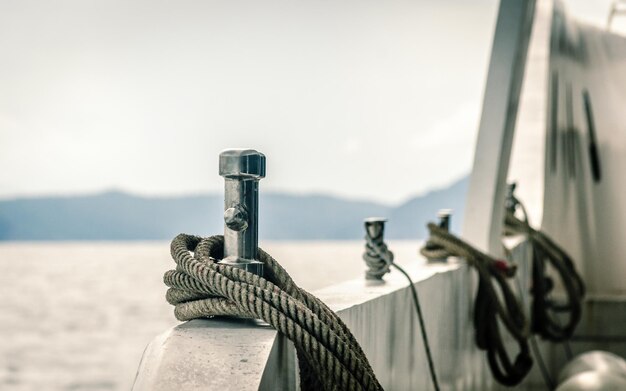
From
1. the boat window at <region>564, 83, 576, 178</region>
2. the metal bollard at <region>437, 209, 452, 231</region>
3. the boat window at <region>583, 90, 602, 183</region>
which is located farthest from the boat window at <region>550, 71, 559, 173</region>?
the metal bollard at <region>437, 209, 452, 231</region>

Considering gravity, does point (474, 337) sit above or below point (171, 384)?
below

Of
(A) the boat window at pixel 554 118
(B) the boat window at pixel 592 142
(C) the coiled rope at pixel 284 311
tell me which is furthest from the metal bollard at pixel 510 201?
(C) the coiled rope at pixel 284 311

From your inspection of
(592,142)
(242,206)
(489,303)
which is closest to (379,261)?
(489,303)

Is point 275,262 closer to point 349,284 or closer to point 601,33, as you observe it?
point 349,284

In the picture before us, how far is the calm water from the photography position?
2731 cm

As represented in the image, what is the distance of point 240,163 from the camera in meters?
1.57

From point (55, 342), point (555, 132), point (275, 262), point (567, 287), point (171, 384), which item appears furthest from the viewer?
point (55, 342)

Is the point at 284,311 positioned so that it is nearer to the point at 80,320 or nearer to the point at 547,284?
the point at 547,284

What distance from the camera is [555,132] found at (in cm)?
641

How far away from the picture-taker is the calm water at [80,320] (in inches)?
1075

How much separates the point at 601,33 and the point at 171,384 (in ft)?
19.1

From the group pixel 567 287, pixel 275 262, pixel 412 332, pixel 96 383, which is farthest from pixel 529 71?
pixel 96 383

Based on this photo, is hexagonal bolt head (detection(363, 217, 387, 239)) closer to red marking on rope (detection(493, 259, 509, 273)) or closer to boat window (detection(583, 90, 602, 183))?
red marking on rope (detection(493, 259, 509, 273))

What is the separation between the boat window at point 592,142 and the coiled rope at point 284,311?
5.03 metres
